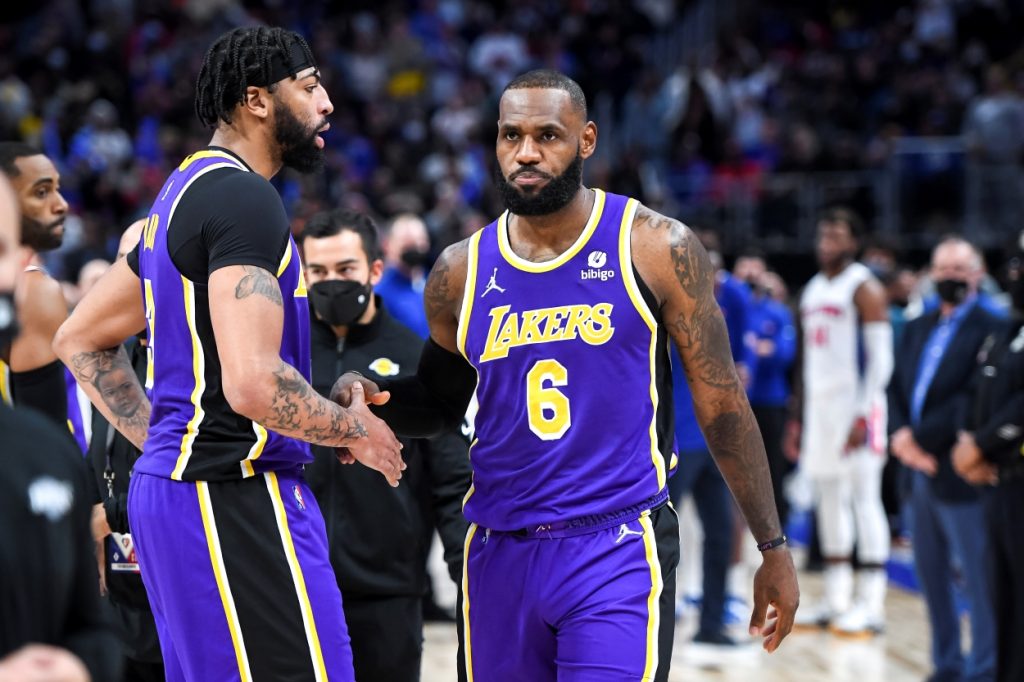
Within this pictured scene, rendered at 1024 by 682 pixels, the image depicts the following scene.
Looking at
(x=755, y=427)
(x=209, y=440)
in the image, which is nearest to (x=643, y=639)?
(x=755, y=427)

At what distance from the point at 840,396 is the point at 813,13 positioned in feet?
40.1

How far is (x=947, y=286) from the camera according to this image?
739 cm

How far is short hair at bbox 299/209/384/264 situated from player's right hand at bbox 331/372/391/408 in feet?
3.53

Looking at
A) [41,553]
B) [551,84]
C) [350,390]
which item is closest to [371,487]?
[350,390]

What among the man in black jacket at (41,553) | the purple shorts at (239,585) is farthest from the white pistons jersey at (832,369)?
the man in black jacket at (41,553)

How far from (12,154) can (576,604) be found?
8.29 feet

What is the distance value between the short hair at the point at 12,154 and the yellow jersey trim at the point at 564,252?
1796mm

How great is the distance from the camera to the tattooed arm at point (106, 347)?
3809 millimetres

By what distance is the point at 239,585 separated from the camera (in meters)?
3.37

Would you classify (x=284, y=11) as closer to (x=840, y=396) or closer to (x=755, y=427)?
(x=840, y=396)

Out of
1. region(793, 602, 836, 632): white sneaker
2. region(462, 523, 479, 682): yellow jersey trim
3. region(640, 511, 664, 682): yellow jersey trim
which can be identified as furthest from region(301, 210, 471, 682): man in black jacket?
region(793, 602, 836, 632): white sneaker

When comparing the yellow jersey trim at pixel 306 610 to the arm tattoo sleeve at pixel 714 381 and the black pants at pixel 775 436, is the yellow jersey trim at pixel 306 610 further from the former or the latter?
the black pants at pixel 775 436

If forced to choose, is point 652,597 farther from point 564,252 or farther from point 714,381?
point 564,252

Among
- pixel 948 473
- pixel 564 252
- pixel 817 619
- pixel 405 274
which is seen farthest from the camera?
pixel 817 619
